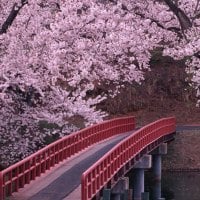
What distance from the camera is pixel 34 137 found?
843 inches

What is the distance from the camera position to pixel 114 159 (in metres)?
20.2

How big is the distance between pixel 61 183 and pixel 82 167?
251 centimetres

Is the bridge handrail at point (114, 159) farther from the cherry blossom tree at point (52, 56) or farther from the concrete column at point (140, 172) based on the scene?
the cherry blossom tree at point (52, 56)

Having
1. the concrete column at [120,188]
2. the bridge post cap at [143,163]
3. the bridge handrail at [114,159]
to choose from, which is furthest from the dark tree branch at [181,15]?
the bridge post cap at [143,163]

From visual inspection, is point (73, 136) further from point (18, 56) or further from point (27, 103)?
point (18, 56)

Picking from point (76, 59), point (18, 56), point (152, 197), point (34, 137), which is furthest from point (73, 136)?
point (152, 197)

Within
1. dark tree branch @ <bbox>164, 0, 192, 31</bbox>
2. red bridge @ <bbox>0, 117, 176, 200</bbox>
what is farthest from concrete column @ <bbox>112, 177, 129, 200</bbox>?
dark tree branch @ <bbox>164, 0, 192, 31</bbox>

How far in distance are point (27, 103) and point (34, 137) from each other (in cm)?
135

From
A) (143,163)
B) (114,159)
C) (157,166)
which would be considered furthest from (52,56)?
(157,166)

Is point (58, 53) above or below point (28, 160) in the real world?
above

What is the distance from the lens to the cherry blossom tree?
19.1 metres

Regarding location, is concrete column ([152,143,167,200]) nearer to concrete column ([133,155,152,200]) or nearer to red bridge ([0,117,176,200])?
red bridge ([0,117,176,200])

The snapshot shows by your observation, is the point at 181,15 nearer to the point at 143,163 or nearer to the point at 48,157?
the point at 143,163

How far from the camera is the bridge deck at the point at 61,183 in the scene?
16686mm
